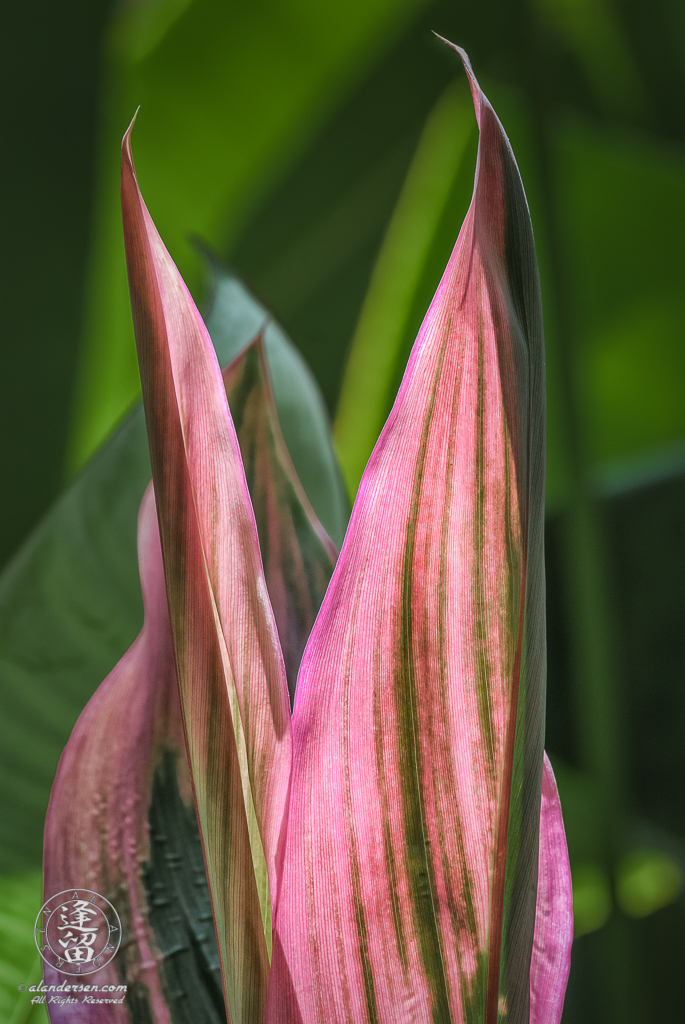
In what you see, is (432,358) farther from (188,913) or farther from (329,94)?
(329,94)

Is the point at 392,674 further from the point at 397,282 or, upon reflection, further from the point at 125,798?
the point at 397,282

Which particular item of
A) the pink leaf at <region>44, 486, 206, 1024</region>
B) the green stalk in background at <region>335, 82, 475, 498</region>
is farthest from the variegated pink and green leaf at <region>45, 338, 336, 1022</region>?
the green stalk in background at <region>335, 82, 475, 498</region>

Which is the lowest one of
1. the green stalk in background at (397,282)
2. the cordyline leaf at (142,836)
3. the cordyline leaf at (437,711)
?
the cordyline leaf at (142,836)

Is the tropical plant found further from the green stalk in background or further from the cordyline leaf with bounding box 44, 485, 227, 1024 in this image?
the green stalk in background

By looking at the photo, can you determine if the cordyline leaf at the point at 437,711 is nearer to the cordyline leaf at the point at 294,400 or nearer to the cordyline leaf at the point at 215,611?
the cordyline leaf at the point at 215,611

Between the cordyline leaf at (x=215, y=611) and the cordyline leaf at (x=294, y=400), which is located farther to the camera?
the cordyline leaf at (x=294, y=400)

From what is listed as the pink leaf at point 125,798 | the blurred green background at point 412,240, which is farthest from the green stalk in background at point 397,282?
the pink leaf at point 125,798

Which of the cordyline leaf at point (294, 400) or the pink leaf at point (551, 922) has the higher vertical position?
the cordyline leaf at point (294, 400)
